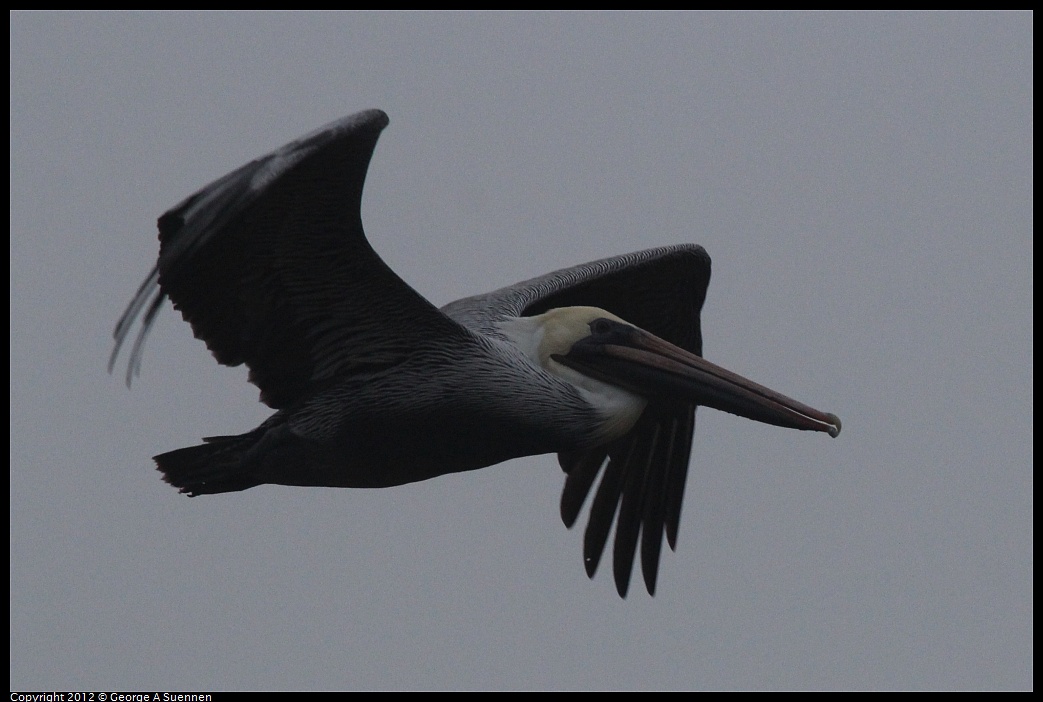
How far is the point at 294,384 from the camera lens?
10.6 metres

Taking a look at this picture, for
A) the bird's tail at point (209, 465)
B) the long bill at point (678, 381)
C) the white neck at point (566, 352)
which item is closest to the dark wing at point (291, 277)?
the bird's tail at point (209, 465)

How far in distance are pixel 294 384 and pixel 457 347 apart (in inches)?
39.0

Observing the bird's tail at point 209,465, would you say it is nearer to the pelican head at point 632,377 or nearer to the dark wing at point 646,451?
the pelican head at point 632,377

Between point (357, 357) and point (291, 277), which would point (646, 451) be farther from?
point (291, 277)

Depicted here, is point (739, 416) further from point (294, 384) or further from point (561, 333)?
point (294, 384)

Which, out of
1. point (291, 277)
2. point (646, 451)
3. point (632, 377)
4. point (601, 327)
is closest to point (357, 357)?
point (291, 277)

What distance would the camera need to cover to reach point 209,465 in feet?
34.4

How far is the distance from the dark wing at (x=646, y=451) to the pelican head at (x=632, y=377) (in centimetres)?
197

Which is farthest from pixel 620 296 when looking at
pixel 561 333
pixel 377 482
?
pixel 377 482

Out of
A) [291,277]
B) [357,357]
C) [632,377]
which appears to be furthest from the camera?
[632,377]

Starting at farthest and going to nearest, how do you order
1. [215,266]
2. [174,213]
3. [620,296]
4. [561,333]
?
[620,296] → [561,333] → [215,266] → [174,213]

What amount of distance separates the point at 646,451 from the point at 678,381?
8.10 ft

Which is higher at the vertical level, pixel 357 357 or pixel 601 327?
pixel 601 327

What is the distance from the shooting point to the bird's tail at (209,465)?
34.4 feet
